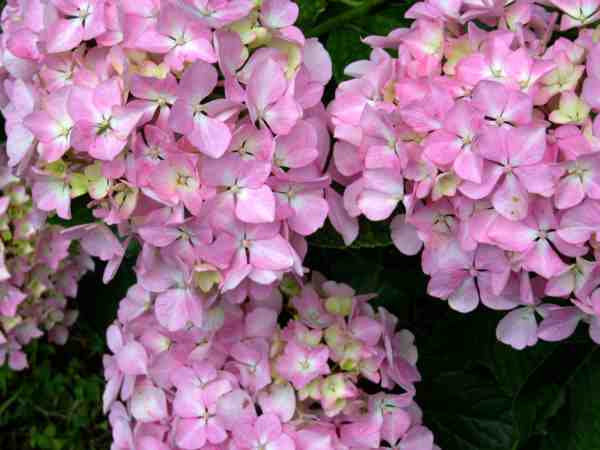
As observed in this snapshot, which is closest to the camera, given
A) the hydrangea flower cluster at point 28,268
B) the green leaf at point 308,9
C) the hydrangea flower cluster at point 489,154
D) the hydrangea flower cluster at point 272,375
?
the hydrangea flower cluster at point 489,154

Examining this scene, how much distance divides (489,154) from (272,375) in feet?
1.24

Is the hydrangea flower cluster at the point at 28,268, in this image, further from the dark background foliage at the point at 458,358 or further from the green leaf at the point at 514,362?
the green leaf at the point at 514,362

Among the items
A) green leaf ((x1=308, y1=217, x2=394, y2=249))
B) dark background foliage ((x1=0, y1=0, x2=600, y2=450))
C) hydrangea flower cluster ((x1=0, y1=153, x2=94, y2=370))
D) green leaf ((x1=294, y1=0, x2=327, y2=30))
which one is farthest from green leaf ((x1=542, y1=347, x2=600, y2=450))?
hydrangea flower cluster ((x1=0, y1=153, x2=94, y2=370))

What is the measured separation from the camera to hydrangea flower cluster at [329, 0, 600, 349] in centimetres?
79

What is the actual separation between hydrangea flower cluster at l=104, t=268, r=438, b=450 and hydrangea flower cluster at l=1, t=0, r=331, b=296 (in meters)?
0.11

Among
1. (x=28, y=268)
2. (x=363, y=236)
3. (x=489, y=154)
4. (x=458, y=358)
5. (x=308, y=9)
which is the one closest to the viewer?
(x=489, y=154)

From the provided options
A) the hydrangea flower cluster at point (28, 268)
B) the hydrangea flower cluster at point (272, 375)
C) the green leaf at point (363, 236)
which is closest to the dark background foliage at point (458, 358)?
the green leaf at point (363, 236)

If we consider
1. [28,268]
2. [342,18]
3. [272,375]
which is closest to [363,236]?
[272,375]

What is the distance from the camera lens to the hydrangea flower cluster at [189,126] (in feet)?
2.71

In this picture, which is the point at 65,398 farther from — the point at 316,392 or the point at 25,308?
the point at 316,392

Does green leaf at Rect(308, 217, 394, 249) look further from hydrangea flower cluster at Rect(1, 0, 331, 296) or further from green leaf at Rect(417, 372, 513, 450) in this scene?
green leaf at Rect(417, 372, 513, 450)

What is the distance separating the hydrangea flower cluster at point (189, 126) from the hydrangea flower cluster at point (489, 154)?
7 cm

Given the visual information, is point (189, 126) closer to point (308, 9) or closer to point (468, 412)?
point (308, 9)

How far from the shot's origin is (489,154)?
801mm
